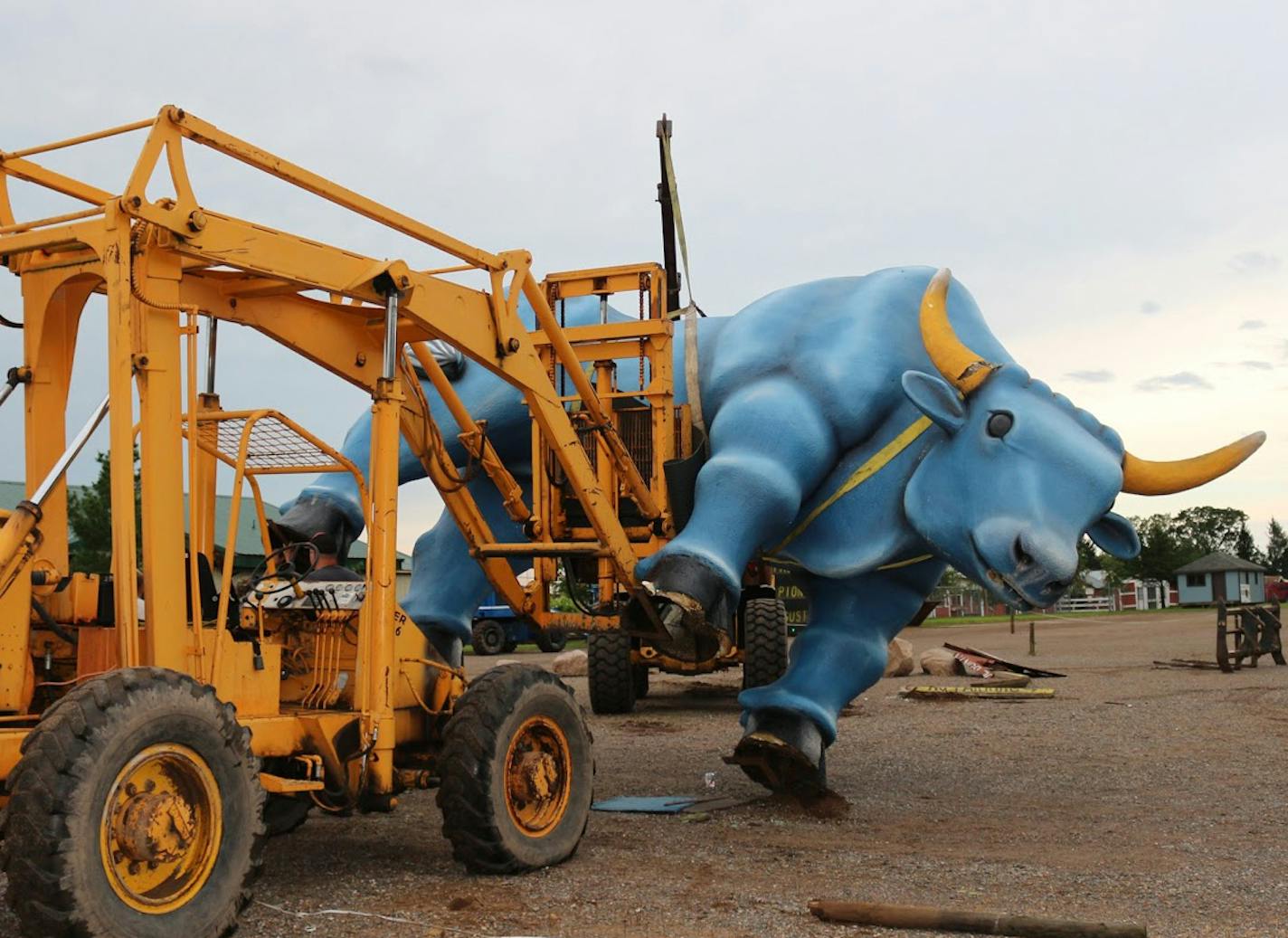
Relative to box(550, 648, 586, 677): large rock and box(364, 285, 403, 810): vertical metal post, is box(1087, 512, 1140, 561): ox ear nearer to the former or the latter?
box(364, 285, 403, 810): vertical metal post

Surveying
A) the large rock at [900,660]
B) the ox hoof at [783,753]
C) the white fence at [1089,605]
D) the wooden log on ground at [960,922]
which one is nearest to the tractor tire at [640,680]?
the large rock at [900,660]

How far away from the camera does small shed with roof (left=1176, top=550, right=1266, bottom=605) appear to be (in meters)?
54.9

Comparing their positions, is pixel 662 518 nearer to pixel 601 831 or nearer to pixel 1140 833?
pixel 601 831

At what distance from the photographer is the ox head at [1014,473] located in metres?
6.48

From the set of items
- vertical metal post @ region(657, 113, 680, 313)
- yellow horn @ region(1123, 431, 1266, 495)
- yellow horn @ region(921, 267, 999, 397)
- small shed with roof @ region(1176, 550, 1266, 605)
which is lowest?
small shed with roof @ region(1176, 550, 1266, 605)

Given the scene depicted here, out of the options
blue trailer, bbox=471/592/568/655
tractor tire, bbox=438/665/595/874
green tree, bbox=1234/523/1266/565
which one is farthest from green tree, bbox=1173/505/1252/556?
tractor tire, bbox=438/665/595/874

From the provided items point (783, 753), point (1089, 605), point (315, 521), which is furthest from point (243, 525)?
point (1089, 605)

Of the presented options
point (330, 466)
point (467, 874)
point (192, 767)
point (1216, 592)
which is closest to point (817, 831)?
point (467, 874)

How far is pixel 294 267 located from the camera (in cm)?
492

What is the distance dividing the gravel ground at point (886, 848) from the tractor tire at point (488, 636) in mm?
14550

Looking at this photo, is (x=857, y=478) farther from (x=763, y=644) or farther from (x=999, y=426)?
(x=763, y=644)

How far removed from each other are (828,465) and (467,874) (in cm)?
283

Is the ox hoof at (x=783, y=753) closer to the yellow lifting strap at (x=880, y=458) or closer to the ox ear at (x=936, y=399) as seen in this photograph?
the yellow lifting strap at (x=880, y=458)

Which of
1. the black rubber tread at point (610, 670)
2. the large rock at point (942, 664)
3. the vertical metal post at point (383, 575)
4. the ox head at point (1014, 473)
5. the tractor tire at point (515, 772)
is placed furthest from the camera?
the large rock at point (942, 664)
